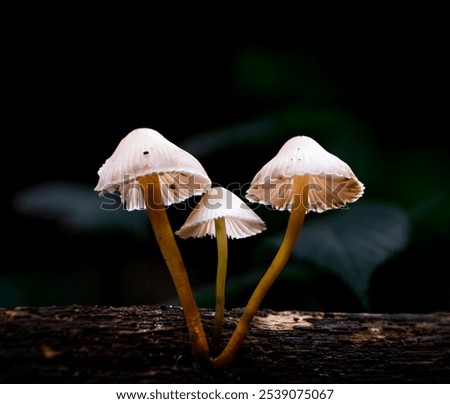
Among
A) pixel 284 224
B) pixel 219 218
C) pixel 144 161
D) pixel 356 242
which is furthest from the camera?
pixel 284 224

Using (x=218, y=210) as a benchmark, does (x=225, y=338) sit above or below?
below

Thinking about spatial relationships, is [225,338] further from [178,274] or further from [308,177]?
[308,177]

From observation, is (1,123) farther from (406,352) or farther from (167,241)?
(406,352)

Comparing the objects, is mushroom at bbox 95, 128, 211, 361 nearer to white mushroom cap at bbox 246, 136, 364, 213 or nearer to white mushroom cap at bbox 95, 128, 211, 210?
white mushroom cap at bbox 95, 128, 211, 210

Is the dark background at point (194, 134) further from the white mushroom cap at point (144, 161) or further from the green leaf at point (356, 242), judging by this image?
the white mushroom cap at point (144, 161)

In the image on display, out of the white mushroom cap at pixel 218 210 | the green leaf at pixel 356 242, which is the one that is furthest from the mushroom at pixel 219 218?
the green leaf at pixel 356 242

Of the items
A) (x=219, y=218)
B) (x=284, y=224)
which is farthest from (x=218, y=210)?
(x=284, y=224)

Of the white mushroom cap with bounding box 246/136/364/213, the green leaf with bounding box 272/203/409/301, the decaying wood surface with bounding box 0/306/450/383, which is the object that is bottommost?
the decaying wood surface with bounding box 0/306/450/383

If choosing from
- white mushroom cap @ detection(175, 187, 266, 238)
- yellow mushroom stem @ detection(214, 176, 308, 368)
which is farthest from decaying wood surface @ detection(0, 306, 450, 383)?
white mushroom cap @ detection(175, 187, 266, 238)
